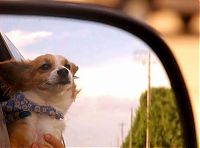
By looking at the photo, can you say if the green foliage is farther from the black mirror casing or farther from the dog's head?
the dog's head

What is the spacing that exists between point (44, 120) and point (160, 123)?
10.6 inches

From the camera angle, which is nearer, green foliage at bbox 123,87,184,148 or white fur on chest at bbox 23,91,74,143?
white fur on chest at bbox 23,91,74,143

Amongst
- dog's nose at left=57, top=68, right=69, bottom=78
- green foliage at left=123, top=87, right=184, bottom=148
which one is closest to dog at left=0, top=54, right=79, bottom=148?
dog's nose at left=57, top=68, right=69, bottom=78

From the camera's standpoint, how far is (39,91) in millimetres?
904

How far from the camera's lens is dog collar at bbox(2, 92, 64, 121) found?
91 cm

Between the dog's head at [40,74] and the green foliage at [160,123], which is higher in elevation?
the dog's head at [40,74]

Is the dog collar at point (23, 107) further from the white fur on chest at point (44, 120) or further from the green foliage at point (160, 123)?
the green foliage at point (160, 123)

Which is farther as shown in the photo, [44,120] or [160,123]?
[160,123]

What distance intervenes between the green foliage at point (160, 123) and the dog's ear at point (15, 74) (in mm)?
217

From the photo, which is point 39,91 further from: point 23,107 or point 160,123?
point 160,123

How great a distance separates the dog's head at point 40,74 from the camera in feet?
2.96

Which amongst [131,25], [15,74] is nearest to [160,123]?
[131,25]

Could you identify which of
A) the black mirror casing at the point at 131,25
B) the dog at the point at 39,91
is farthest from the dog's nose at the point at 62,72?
the black mirror casing at the point at 131,25

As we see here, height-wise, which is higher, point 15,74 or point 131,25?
point 131,25
